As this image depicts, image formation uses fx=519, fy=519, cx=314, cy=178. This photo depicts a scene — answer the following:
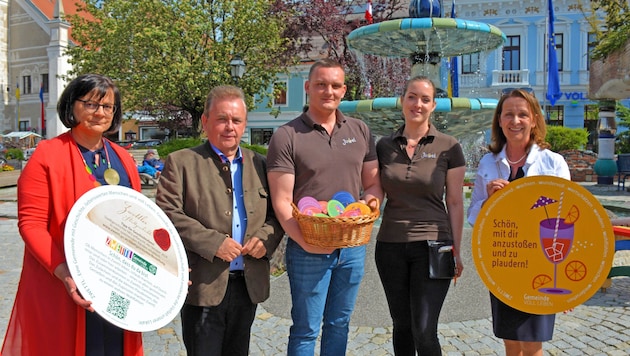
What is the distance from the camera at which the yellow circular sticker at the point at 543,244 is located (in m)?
2.58

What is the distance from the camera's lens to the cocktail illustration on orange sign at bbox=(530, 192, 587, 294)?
2.60 metres

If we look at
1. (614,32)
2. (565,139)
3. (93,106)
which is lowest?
(93,106)

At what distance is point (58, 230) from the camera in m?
2.38

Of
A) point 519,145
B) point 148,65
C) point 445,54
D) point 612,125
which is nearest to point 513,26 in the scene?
point 612,125

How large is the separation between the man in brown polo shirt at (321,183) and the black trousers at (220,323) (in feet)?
0.94

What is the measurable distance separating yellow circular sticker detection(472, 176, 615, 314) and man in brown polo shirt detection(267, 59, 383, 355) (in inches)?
26.7

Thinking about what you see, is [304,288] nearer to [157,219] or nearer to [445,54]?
[157,219]

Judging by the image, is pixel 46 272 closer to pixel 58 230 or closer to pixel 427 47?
pixel 58 230

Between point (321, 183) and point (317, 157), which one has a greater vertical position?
point (317, 157)

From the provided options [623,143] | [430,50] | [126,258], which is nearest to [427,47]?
[430,50]

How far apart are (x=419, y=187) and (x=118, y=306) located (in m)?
1.65

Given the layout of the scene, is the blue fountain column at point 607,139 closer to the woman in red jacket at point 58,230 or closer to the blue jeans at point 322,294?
the blue jeans at point 322,294

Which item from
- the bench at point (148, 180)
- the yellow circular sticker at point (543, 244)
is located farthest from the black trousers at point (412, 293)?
the bench at point (148, 180)

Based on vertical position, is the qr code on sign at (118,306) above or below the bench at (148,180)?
below
